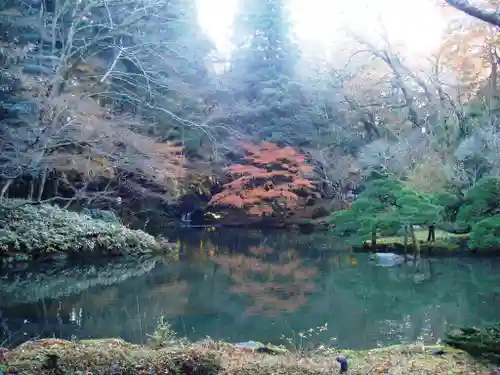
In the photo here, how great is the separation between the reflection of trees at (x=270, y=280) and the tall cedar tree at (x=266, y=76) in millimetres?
6761

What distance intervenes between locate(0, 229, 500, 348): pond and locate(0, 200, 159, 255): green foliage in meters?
0.56

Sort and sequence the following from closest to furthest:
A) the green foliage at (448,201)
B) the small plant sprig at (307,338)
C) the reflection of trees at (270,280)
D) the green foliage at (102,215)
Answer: the small plant sprig at (307,338), the reflection of trees at (270,280), the green foliage at (448,201), the green foliage at (102,215)

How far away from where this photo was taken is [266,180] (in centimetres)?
1504

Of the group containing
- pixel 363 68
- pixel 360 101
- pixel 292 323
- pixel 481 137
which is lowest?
pixel 292 323

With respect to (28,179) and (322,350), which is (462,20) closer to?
(322,350)

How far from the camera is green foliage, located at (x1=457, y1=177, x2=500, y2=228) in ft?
29.8

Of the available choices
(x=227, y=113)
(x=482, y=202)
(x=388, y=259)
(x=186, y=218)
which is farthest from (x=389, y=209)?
(x=186, y=218)

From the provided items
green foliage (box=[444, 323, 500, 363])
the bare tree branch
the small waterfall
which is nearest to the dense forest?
the small waterfall

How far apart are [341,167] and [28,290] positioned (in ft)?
34.2

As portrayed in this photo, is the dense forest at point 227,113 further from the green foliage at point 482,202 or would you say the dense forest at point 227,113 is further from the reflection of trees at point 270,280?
the reflection of trees at point 270,280

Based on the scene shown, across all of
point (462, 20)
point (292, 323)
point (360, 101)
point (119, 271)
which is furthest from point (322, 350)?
point (360, 101)

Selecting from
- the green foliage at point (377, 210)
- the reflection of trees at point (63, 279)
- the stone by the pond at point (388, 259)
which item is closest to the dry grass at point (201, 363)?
the reflection of trees at point (63, 279)

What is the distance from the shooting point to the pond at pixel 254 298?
496cm

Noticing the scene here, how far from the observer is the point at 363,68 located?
51.5 feet
